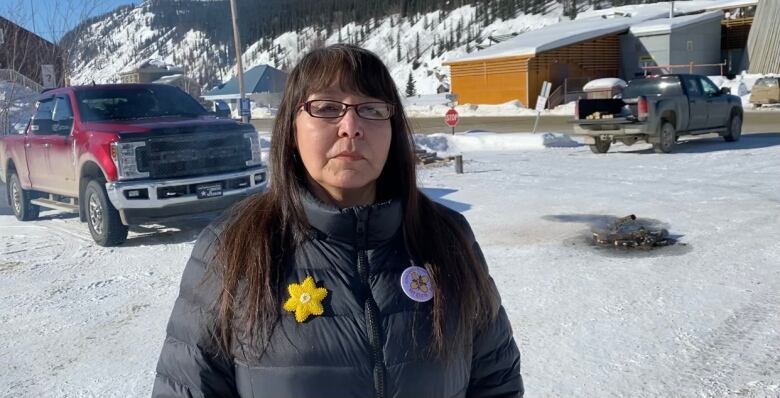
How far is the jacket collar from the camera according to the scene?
180 cm

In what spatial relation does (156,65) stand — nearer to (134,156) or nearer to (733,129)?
(733,129)

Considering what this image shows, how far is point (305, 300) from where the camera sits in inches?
67.7

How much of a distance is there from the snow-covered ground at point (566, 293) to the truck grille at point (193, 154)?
0.85 m

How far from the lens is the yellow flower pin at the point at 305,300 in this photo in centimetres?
171

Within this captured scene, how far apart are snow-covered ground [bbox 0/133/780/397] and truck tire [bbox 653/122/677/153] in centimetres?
408

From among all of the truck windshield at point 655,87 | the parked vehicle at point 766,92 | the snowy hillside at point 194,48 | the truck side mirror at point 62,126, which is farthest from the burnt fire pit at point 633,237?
the parked vehicle at point 766,92

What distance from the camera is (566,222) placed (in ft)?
25.5

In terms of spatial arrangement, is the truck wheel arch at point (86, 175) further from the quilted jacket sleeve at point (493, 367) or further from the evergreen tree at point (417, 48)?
the evergreen tree at point (417, 48)

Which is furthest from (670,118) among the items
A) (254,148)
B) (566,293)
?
(566,293)

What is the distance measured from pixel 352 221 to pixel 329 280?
170 mm

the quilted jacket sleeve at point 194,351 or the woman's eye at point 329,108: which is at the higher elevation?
the woman's eye at point 329,108

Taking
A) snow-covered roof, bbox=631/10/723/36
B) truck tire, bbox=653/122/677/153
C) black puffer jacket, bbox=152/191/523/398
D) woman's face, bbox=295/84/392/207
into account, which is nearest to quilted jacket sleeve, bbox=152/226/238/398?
black puffer jacket, bbox=152/191/523/398

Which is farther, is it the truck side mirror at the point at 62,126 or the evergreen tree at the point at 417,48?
the evergreen tree at the point at 417,48

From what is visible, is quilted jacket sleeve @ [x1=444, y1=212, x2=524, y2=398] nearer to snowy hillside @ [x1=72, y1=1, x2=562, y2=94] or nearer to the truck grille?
snowy hillside @ [x1=72, y1=1, x2=562, y2=94]
